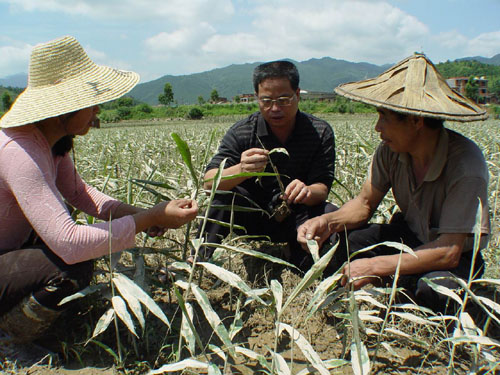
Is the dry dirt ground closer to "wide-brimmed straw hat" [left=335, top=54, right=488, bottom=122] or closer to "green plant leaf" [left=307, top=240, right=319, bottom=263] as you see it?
"green plant leaf" [left=307, top=240, right=319, bottom=263]

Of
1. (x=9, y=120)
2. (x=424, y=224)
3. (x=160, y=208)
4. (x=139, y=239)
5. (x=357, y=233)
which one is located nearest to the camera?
(x=9, y=120)

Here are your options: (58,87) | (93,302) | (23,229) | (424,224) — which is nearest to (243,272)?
(93,302)

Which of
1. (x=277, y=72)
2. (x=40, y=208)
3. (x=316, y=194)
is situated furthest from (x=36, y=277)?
(x=277, y=72)

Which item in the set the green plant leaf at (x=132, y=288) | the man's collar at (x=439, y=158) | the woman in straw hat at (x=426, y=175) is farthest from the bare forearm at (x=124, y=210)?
the man's collar at (x=439, y=158)

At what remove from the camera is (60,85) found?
1.37 meters

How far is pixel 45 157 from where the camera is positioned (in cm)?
132

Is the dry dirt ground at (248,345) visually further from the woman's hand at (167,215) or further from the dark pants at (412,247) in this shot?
the woman's hand at (167,215)

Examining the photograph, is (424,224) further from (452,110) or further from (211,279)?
(211,279)

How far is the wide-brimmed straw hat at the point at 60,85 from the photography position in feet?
4.23

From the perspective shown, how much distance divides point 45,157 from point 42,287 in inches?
17.4

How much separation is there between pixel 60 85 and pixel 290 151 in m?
1.26

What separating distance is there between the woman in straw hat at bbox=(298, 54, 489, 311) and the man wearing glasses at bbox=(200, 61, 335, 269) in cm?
35

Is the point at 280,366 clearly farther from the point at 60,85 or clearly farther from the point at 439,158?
the point at 60,85

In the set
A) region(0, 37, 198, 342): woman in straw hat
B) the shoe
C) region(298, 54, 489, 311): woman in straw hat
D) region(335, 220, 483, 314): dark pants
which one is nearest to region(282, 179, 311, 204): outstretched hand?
region(298, 54, 489, 311): woman in straw hat
